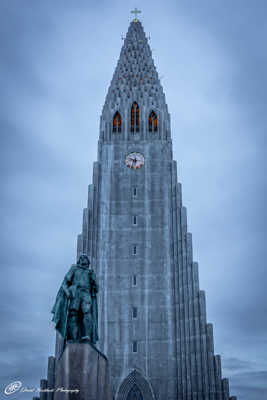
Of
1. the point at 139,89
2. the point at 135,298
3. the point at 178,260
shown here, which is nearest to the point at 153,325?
the point at 135,298

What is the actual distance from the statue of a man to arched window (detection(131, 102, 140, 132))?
31403 mm

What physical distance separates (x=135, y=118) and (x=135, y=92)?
335cm

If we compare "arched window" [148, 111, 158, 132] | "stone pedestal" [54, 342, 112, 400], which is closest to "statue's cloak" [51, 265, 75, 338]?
"stone pedestal" [54, 342, 112, 400]

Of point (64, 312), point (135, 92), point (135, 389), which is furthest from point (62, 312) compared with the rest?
point (135, 92)

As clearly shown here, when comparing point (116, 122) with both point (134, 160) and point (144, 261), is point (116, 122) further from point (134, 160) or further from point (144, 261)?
point (144, 261)

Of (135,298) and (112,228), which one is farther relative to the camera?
(112,228)

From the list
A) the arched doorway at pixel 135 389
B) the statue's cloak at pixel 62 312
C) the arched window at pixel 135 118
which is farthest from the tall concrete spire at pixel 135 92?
the statue's cloak at pixel 62 312

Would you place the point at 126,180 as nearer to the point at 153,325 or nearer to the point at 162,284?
the point at 162,284

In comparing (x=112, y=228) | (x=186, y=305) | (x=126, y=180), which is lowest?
(x=186, y=305)

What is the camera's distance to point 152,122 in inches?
1740

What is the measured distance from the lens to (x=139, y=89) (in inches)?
1815

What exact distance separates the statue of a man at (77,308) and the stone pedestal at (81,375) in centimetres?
47

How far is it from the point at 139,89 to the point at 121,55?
21.0ft

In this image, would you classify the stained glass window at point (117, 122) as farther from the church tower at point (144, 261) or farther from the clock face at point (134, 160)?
the clock face at point (134, 160)
